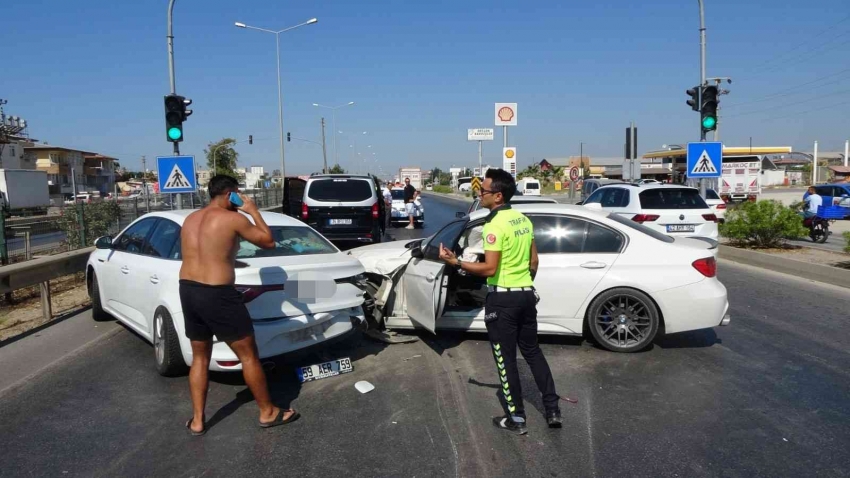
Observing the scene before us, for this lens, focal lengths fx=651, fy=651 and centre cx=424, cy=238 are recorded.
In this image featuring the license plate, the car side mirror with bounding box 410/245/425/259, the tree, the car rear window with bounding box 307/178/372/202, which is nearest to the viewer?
the license plate

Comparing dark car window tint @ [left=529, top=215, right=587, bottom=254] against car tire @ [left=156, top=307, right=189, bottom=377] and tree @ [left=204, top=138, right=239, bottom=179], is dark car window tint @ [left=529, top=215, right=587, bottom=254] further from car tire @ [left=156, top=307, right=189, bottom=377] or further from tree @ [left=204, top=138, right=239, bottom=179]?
tree @ [left=204, top=138, right=239, bottom=179]

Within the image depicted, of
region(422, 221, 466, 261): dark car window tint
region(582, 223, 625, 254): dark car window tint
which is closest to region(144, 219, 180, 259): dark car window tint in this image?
region(422, 221, 466, 261): dark car window tint

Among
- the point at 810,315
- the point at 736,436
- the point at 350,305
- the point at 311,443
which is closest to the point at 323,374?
the point at 350,305

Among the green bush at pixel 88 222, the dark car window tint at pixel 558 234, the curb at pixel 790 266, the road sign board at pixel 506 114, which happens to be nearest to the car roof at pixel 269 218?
the dark car window tint at pixel 558 234

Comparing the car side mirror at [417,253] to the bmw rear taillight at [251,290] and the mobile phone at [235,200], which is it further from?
the mobile phone at [235,200]

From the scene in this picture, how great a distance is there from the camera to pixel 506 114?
28547 mm

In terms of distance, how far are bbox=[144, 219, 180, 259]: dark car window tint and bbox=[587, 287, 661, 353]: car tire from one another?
4071 mm

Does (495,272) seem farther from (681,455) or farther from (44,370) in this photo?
(44,370)

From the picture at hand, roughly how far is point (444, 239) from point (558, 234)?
119cm

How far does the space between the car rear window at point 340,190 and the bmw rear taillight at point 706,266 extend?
9.08 m

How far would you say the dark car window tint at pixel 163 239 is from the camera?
6086mm

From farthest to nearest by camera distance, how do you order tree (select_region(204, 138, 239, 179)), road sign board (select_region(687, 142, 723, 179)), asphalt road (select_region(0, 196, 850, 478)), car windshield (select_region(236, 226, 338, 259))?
1. tree (select_region(204, 138, 239, 179))
2. road sign board (select_region(687, 142, 723, 179))
3. car windshield (select_region(236, 226, 338, 259))
4. asphalt road (select_region(0, 196, 850, 478))

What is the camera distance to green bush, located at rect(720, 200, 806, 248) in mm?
13797

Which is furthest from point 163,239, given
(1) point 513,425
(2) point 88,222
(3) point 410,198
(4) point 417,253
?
(3) point 410,198
